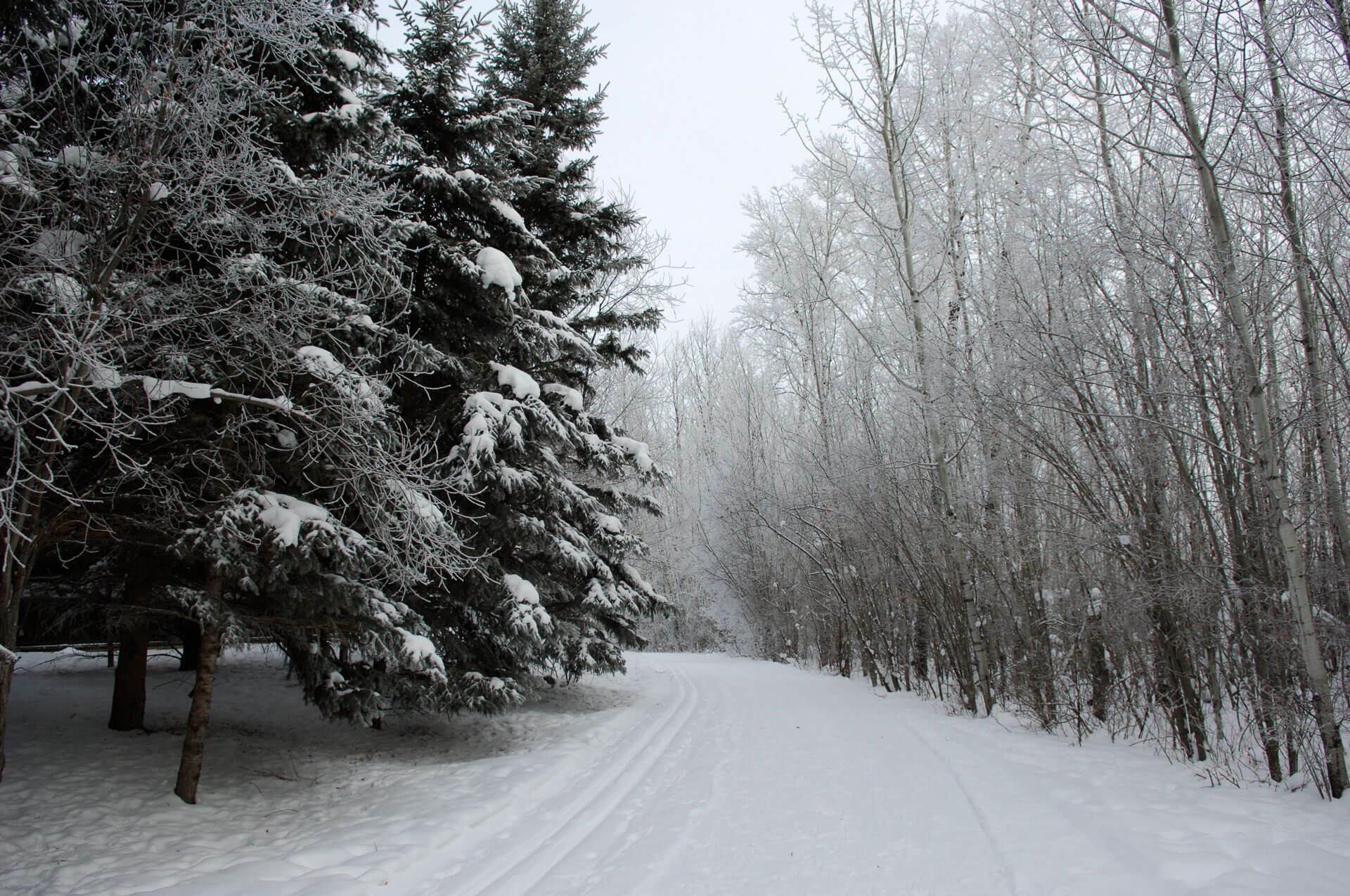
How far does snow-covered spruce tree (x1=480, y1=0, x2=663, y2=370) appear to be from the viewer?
10.8 m

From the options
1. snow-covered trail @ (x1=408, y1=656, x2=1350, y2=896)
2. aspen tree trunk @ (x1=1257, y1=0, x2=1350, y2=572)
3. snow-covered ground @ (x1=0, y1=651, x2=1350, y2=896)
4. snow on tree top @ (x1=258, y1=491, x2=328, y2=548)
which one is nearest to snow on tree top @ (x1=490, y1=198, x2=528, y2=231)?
snow on tree top @ (x1=258, y1=491, x2=328, y2=548)

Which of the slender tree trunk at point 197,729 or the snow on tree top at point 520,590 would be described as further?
the snow on tree top at point 520,590

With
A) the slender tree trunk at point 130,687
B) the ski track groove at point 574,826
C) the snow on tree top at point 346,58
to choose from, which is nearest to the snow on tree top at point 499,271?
the snow on tree top at point 346,58

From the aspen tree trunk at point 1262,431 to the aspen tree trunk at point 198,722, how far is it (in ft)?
25.0

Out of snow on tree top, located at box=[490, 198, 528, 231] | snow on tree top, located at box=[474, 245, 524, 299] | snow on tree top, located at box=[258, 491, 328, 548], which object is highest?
snow on tree top, located at box=[490, 198, 528, 231]

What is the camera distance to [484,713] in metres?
6.95

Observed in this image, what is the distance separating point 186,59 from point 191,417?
258 centimetres

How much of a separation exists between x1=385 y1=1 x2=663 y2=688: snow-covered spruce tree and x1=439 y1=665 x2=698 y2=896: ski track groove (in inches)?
63.7

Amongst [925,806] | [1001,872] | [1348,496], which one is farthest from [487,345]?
[1348,496]

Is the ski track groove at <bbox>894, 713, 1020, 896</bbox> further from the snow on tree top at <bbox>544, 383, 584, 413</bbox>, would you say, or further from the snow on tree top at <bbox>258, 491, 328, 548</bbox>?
the snow on tree top at <bbox>544, 383, 584, 413</bbox>

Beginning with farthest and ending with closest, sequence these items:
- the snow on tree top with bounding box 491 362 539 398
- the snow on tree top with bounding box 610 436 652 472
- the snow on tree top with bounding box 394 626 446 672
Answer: the snow on tree top with bounding box 610 436 652 472
the snow on tree top with bounding box 491 362 539 398
the snow on tree top with bounding box 394 626 446 672

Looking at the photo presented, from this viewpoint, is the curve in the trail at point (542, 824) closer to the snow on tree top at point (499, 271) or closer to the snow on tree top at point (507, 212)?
the snow on tree top at point (499, 271)

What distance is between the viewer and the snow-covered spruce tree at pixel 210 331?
12.2 feet

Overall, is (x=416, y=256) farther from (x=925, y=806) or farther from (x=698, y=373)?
(x=698, y=373)
